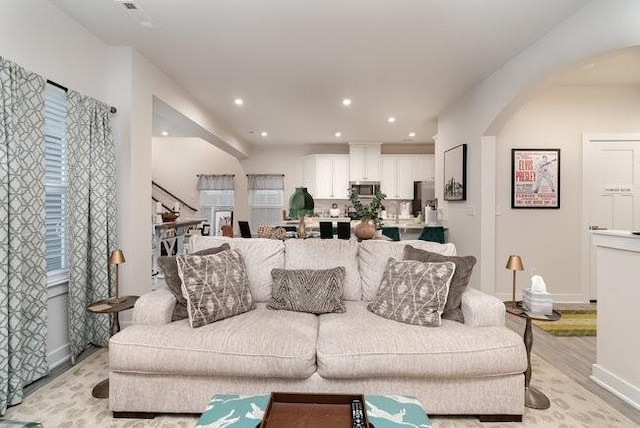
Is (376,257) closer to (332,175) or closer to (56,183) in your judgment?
(56,183)

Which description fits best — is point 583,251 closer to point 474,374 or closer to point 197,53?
point 474,374

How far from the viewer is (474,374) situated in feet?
6.13

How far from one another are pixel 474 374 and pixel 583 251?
3.47 meters

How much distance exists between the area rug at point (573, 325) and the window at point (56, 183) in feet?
14.1

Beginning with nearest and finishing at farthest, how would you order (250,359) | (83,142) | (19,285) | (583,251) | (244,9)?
(250,359) < (19,285) < (244,9) < (83,142) < (583,251)

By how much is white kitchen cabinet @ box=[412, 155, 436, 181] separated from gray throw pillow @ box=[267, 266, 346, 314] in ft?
19.1

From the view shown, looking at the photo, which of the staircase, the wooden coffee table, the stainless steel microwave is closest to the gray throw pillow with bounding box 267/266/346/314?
the wooden coffee table

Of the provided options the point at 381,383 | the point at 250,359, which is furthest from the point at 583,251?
the point at 250,359

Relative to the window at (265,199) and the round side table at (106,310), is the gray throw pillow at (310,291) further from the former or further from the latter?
the window at (265,199)

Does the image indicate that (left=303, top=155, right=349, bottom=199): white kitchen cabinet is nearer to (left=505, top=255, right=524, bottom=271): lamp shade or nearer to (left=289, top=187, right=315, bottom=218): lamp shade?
(left=289, top=187, right=315, bottom=218): lamp shade

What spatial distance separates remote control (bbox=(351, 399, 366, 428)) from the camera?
1226 millimetres

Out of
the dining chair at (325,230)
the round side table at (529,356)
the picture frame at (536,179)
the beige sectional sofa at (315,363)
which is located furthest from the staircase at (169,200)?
the round side table at (529,356)

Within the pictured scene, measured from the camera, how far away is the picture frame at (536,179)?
432 centimetres

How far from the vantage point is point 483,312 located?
6.89 feet
